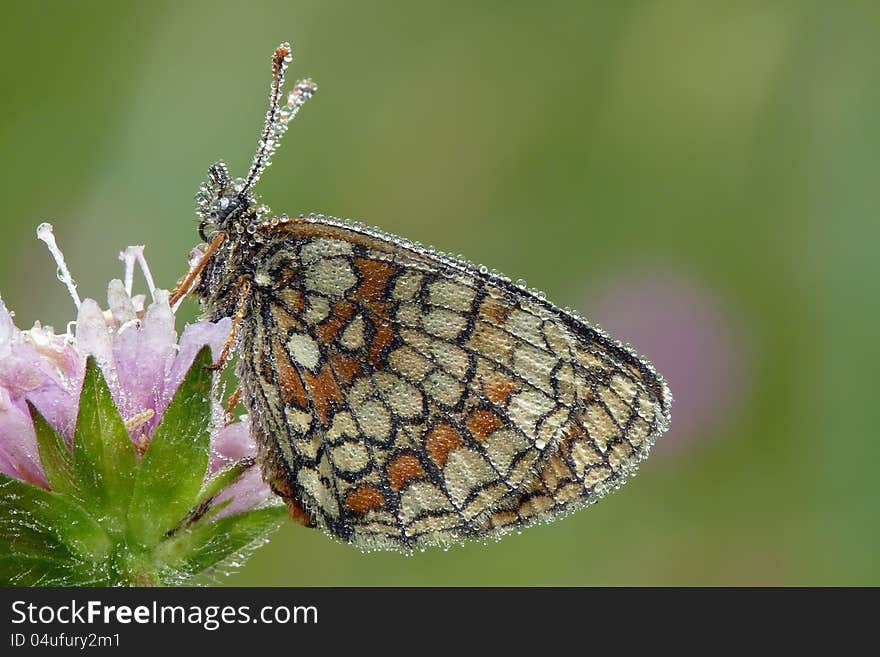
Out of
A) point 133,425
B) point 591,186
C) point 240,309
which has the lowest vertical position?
point 133,425

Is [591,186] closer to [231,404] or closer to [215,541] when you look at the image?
[231,404]

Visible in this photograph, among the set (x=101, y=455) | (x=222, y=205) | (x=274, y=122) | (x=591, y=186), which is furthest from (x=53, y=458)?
(x=591, y=186)

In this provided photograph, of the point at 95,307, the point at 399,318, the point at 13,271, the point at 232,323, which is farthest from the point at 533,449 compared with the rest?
the point at 13,271

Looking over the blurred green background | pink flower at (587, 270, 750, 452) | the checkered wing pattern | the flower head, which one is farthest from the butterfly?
pink flower at (587, 270, 750, 452)

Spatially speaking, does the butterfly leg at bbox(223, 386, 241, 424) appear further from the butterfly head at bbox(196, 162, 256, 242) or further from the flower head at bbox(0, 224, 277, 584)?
the butterfly head at bbox(196, 162, 256, 242)

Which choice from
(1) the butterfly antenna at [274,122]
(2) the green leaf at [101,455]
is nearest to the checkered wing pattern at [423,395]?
(1) the butterfly antenna at [274,122]

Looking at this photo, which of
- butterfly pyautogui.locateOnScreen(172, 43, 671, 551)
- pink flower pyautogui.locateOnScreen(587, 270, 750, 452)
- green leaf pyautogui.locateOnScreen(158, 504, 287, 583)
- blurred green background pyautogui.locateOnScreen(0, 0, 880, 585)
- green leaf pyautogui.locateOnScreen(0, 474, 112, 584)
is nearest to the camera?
green leaf pyautogui.locateOnScreen(0, 474, 112, 584)
